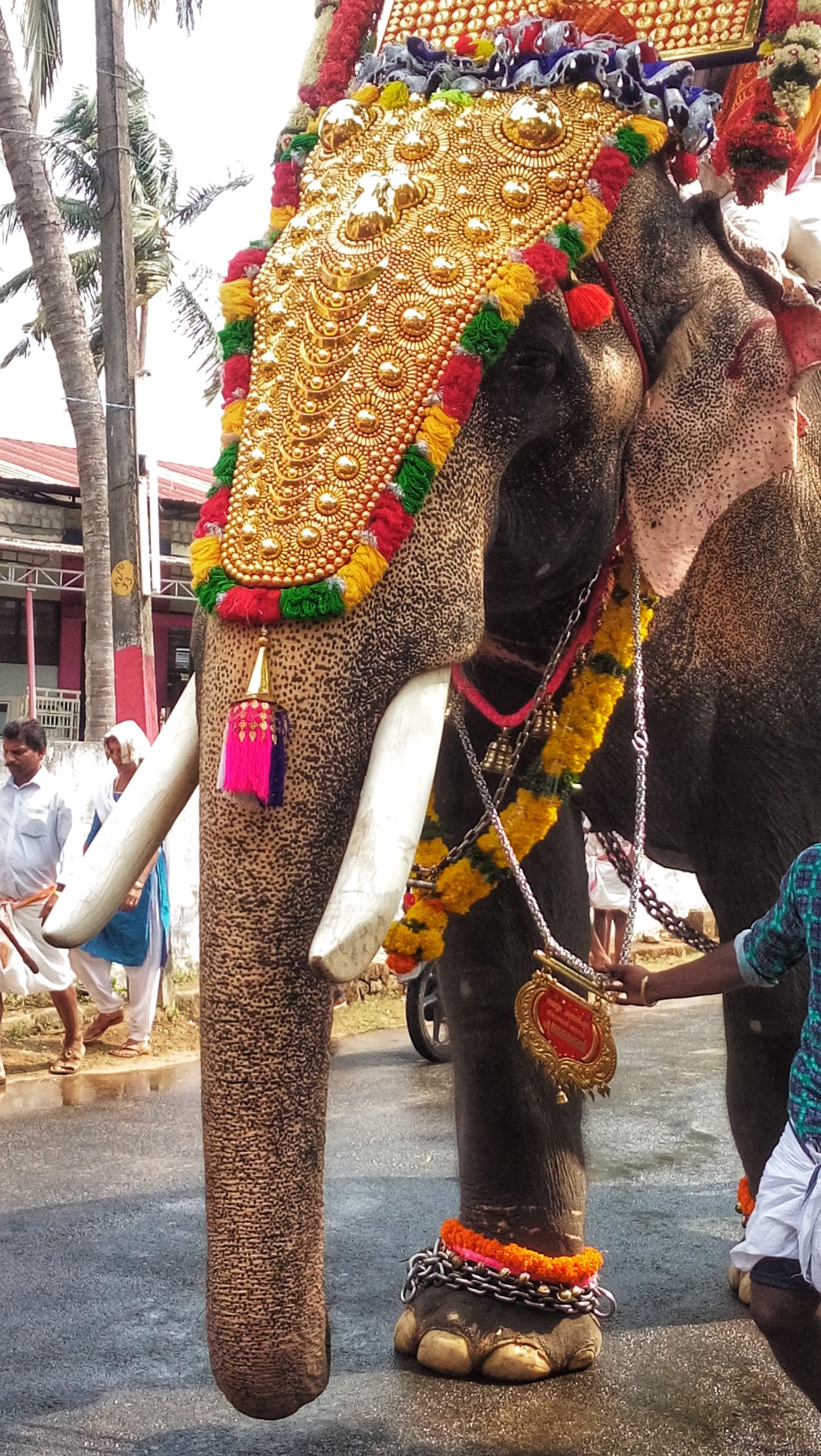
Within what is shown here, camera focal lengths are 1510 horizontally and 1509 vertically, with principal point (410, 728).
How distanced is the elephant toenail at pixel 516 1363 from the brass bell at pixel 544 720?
4.26 feet

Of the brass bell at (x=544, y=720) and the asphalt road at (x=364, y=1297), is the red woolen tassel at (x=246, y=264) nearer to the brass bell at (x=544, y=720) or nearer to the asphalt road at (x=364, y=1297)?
the brass bell at (x=544, y=720)

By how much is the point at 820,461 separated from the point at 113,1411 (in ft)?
7.92

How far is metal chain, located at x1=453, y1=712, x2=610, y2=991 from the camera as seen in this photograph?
8.54 feet

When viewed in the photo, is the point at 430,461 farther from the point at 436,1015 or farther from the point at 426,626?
the point at 436,1015

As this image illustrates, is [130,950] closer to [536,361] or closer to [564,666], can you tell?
[564,666]

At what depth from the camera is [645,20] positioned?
9.82 ft

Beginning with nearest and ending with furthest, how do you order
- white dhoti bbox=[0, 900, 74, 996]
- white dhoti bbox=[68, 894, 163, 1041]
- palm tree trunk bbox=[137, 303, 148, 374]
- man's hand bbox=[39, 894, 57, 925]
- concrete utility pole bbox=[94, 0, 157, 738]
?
white dhoti bbox=[0, 900, 74, 996] < man's hand bbox=[39, 894, 57, 925] < white dhoti bbox=[68, 894, 163, 1041] < concrete utility pole bbox=[94, 0, 157, 738] < palm tree trunk bbox=[137, 303, 148, 374]

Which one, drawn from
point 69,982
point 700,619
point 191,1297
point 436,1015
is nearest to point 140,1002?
point 69,982

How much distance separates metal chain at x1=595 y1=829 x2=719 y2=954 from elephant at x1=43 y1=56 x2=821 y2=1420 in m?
0.08

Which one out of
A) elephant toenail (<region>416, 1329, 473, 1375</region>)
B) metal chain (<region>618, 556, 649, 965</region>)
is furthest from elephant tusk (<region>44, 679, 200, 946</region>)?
elephant toenail (<region>416, 1329, 473, 1375</region>)

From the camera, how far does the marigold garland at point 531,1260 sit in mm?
3287

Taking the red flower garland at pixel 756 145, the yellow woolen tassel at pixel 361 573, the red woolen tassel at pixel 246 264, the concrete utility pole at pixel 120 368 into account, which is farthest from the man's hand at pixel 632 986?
the concrete utility pole at pixel 120 368

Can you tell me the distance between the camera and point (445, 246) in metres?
2.38

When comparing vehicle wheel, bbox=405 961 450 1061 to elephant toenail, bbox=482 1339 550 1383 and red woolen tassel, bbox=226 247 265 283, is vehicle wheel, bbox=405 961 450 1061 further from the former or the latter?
red woolen tassel, bbox=226 247 265 283
